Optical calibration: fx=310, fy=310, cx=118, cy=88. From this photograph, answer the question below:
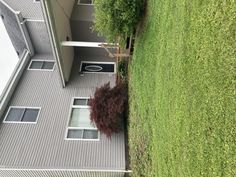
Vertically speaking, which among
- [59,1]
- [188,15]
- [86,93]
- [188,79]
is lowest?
[188,79]

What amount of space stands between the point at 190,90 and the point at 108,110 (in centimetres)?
592

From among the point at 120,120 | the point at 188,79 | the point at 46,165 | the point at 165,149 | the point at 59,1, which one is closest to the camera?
the point at 188,79

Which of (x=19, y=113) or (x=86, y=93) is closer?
(x=19, y=113)

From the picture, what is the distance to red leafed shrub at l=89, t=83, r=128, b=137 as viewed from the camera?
10.7 m

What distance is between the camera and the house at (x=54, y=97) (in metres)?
10.4

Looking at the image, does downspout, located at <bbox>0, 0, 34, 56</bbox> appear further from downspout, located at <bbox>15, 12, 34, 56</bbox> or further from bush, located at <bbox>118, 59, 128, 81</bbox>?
bush, located at <bbox>118, 59, 128, 81</bbox>

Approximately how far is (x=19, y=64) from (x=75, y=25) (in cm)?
303

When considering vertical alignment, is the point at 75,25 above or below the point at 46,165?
above

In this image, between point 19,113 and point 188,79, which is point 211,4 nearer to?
point 188,79

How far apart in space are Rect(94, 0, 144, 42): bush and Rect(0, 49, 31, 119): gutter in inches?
189

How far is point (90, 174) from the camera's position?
34.8ft

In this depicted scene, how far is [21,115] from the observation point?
37.9 feet

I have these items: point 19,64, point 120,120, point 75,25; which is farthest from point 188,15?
point 19,64

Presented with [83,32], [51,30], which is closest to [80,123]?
[51,30]
